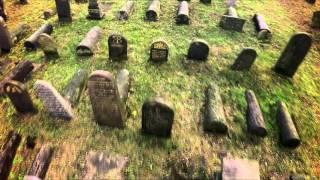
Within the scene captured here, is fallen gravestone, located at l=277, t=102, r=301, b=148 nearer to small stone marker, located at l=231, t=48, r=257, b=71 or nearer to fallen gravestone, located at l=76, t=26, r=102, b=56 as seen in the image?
small stone marker, located at l=231, t=48, r=257, b=71

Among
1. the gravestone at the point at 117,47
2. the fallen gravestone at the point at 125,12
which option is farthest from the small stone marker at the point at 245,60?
the fallen gravestone at the point at 125,12

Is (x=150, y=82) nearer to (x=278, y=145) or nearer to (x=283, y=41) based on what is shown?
(x=278, y=145)

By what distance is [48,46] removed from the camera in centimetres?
777

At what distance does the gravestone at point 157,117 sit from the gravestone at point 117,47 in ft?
9.63

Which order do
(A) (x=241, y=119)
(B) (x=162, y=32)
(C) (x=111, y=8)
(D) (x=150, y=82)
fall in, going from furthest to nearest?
(C) (x=111, y=8) → (B) (x=162, y=32) → (D) (x=150, y=82) → (A) (x=241, y=119)

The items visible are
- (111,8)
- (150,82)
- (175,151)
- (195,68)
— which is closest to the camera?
(175,151)

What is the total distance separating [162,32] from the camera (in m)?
9.58

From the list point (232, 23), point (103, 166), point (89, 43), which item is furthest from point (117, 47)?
point (232, 23)

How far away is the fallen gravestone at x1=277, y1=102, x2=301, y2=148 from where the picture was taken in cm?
580

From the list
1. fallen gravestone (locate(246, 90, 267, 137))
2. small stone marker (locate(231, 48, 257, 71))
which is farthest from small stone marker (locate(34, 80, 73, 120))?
small stone marker (locate(231, 48, 257, 71))

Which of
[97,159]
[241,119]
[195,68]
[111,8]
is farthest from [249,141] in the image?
[111,8]

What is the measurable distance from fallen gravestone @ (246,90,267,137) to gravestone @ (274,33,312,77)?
1832 mm

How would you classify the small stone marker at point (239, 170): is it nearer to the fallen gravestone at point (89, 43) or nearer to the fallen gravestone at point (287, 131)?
the fallen gravestone at point (287, 131)

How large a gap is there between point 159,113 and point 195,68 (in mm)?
3008
